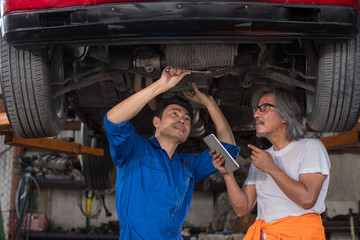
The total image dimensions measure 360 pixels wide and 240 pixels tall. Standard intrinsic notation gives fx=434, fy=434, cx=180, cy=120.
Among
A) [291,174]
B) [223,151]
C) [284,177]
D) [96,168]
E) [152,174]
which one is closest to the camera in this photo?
[284,177]

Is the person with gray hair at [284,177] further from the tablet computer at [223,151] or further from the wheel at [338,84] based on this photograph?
the wheel at [338,84]

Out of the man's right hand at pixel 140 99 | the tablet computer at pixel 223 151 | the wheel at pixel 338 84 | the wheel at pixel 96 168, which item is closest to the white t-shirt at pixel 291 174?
the tablet computer at pixel 223 151

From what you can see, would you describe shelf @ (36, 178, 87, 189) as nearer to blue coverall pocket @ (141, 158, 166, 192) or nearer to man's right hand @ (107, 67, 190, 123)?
blue coverall pocket @ (141, 158, 166, 192)

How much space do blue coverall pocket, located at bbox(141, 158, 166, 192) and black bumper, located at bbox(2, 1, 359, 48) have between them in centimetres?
61

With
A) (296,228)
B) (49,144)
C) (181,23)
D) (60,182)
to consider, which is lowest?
(60,182)

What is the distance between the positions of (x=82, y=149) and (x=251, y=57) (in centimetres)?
230

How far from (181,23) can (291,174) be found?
824 mm

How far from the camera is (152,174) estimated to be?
2.17 m

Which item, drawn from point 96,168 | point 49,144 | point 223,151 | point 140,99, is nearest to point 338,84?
point 223,151

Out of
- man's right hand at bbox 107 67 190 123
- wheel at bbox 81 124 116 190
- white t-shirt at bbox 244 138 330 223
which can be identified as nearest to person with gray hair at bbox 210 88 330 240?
white t-shirt at bbox 244 138 330 223

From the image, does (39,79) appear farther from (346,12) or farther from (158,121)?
(346,12)

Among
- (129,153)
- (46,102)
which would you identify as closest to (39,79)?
(46,102)

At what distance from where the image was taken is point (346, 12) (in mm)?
1939

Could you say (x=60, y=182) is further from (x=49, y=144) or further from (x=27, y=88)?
(x=27, y=88)
